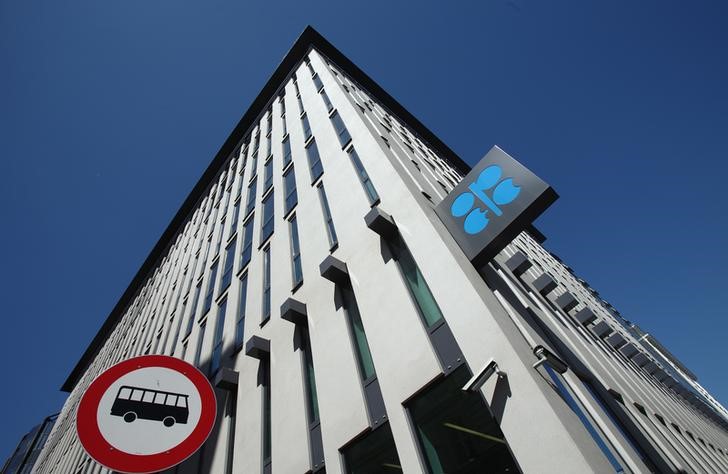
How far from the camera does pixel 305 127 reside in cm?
1923

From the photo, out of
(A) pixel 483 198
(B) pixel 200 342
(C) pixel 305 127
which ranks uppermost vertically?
(C) pixel 305 127

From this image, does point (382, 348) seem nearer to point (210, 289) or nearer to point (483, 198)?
point (483, 198)

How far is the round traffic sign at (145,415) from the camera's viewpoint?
313 inches

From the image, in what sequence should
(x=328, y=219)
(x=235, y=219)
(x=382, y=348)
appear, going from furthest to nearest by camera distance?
(x=235, y=219) < (x=328, y=219) < (x=382, y=348)

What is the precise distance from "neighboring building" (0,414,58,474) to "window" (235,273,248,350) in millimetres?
→ 45258

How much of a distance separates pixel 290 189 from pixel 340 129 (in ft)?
10.5

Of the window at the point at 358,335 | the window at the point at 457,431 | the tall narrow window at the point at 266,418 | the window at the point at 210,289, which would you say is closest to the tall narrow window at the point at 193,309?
the window at the point at 210,289

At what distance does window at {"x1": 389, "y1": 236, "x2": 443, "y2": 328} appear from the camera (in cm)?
772

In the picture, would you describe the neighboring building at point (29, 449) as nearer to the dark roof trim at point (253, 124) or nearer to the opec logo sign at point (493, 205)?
the dark roof trim at point (253, 124)

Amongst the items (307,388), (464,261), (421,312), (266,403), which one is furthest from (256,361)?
(464,261)

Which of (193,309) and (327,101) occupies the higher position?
(327,101)

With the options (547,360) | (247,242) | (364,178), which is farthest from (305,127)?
(547,360)

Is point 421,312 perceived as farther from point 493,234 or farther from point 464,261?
point 493,234

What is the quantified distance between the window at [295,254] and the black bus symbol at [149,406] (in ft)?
13.9
